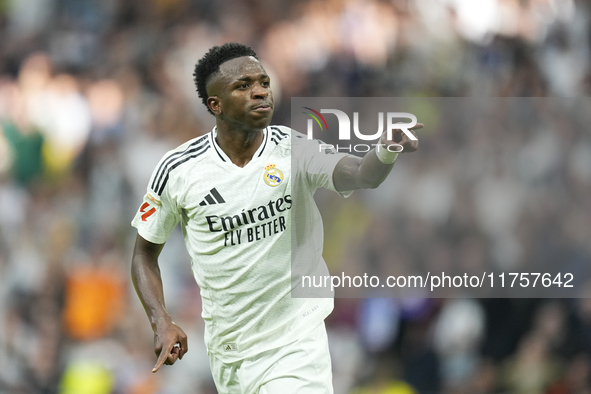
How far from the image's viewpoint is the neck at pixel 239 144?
14.8ft

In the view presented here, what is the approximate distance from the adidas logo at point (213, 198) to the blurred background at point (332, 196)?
3795 millimetres

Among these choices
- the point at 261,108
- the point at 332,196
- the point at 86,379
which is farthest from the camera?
the point at 86,379

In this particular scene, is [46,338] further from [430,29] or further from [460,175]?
[430,29]

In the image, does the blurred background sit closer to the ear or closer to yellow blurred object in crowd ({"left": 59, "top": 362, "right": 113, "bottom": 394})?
yellow blurred object in crowd ({"left": 59, "top": 362, "right": 113, "bottom": 394})

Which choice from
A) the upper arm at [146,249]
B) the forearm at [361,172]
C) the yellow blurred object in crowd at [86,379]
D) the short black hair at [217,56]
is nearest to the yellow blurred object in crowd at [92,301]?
the yellow blurred object in crowd at [86,379]

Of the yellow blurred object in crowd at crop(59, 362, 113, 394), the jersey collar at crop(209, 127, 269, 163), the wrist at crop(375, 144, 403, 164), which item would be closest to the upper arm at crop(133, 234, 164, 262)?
the jersey collar at crop(209, 127, 269, 163)

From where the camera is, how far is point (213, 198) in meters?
4.41

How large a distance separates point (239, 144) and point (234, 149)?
44mm

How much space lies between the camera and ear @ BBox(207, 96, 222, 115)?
4.51m

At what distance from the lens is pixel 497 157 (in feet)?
28.8

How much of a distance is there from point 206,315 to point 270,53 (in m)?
6.52

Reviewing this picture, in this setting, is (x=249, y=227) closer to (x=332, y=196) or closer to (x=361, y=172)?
(x=361, y=172)

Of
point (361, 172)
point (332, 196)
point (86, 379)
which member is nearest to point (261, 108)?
point (361, 172)

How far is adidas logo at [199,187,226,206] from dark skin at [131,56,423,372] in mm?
224
